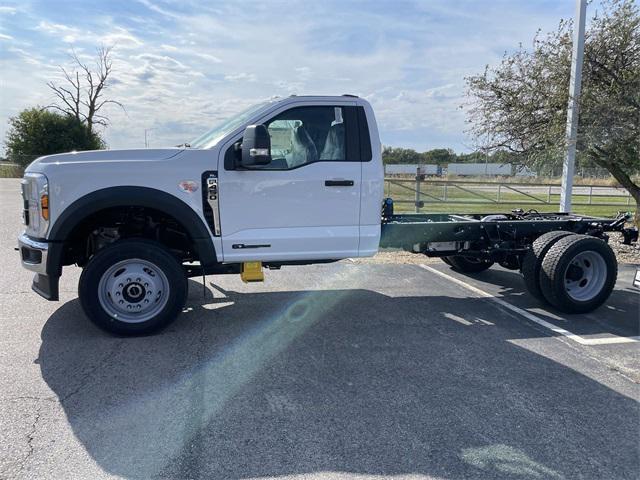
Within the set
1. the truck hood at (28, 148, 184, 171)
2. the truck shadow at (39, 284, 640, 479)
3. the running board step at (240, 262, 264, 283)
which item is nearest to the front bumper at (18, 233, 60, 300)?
the truck shadow at (39, 284, 640, 479)

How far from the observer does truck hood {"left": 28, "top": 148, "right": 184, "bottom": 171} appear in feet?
15.6

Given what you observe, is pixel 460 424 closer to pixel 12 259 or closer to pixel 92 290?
pixel 92 290

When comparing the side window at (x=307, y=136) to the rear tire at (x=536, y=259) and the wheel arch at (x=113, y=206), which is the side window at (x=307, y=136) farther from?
the rear tire at (x=536, y=259)

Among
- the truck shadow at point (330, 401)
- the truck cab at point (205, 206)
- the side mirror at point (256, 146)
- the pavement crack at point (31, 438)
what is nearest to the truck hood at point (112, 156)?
the truck cab at point (205, 206)

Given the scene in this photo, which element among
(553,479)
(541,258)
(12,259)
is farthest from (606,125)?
(12,259)

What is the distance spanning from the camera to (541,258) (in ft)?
19.8

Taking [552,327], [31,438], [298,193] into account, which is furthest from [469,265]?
[31,438]

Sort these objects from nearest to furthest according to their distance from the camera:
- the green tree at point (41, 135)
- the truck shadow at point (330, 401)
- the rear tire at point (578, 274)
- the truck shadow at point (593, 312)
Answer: the truck shadow at point (330, 401), the truck shadow at point (593, 312), the rear tire at point (578, 274), the green tree at point (41, 135)

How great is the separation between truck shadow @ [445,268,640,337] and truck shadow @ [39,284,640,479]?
3.06 ft

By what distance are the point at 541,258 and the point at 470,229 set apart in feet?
2.96

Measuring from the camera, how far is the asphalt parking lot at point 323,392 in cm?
295

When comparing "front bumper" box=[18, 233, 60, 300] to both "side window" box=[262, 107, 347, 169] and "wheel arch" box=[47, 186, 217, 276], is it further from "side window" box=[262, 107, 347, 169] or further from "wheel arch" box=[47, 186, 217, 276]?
"side window" box=[262, 107, 347, 169]

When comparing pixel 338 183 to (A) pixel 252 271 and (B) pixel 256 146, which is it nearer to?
(B) pixel 256 146

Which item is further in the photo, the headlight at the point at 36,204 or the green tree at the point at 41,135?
the green tree at the point at 41,135
